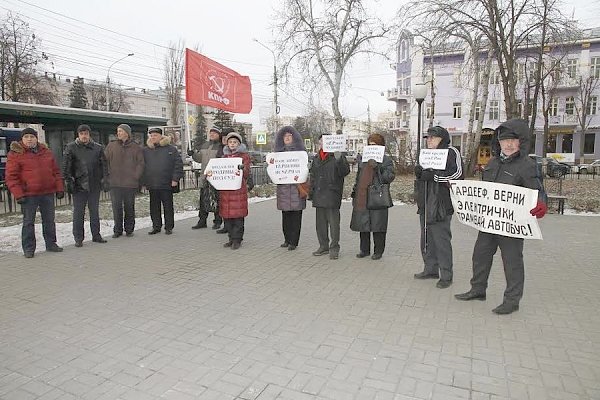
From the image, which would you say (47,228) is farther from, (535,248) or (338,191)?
(535,248)

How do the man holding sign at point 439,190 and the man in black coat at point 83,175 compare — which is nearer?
the man holding sign at point 439,190

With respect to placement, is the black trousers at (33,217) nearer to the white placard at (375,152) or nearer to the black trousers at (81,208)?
the black trousers at (81,208)

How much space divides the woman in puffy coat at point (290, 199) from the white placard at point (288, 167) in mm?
119

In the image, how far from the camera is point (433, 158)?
5.04 meters

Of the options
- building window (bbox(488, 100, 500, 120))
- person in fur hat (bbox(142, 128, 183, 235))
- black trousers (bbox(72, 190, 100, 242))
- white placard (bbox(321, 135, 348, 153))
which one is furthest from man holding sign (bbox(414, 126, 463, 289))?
building window (bbox(488, 100, 500, 120))

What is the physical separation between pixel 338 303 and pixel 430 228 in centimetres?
151

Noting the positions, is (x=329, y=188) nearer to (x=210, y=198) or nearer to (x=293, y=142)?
(x=293, y=142)

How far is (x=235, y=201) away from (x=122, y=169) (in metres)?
2.57

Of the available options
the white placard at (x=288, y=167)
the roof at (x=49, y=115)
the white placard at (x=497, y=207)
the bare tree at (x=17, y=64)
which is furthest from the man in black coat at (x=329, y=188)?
the bare tree at (x=17, y=64)

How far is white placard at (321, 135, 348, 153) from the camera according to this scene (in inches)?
249

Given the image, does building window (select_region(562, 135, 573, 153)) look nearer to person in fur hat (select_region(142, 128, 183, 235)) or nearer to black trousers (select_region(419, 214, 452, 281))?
person in fur hat (select_region(142, 128, 183, 235))

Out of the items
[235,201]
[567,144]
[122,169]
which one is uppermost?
[567,144]

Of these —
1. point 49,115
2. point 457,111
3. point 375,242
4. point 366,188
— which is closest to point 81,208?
point 366,188

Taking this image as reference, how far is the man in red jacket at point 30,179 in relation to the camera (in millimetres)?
6492
